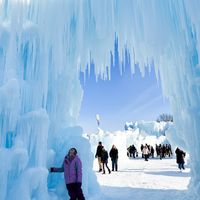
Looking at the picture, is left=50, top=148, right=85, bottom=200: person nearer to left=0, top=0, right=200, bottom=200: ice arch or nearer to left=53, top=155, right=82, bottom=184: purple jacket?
left=53, top=155, right=82, bottom=184: purple jacket

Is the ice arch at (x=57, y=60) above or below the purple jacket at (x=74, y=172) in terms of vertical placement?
above

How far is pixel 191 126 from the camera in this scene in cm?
958

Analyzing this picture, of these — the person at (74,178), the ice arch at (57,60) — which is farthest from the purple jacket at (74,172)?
the ice arch at (57,60)

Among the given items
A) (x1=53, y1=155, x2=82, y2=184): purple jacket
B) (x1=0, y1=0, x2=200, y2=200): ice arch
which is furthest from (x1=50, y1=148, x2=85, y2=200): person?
(x1=0, y1=0, x2=200, y2=200): ice arch

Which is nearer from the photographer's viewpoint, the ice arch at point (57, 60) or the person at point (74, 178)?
the ice arch at point (57, 60)

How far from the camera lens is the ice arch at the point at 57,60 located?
617 centimetres

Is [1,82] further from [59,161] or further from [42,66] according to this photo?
[59,161]

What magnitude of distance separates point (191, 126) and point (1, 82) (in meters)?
6.19

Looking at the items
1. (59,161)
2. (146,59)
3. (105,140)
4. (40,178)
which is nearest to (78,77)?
(146,59)

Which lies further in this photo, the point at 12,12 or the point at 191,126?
the point at 191,126

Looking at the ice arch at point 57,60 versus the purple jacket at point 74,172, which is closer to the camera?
the ice arch at point 57,60

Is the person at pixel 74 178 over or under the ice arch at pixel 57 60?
under

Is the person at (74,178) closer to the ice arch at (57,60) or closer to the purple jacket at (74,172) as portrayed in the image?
the purple jacket at (74,172)

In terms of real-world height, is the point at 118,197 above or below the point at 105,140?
below
